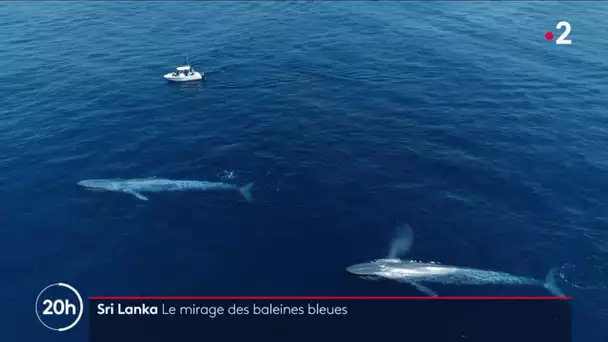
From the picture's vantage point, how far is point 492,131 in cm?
11331

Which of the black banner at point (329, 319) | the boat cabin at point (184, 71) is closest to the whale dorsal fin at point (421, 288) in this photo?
the black banner at point (329, 319)

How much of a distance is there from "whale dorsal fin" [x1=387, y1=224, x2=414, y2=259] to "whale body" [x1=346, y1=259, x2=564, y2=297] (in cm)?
320

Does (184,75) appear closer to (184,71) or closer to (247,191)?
(184,71)

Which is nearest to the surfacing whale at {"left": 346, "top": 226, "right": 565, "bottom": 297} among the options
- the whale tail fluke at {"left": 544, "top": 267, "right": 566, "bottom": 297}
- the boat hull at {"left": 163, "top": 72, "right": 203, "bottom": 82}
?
the whale tail fluke at {"left": 544, "top": 267, "right": 566, "bottom": 297}

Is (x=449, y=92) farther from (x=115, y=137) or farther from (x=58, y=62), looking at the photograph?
(x=58, y=62)

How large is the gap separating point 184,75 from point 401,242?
266 ft

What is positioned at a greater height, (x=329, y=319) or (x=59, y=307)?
(x=59, y=307)

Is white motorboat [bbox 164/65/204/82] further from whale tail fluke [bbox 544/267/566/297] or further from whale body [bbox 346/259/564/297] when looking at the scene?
whale tail fluke [bbox 544/267/566/297]

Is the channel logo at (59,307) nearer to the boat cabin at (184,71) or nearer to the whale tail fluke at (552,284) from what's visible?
the whale tail fluke at (552,284)

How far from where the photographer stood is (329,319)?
7150 cm

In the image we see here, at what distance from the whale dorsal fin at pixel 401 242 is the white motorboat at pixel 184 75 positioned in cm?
7678

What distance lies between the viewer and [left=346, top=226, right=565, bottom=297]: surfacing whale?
248 feet

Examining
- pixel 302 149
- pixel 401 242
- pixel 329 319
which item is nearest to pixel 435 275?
pixel 401 242

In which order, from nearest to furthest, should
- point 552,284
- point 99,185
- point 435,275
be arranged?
point 552,284 < point 435,275 < point 99,185
